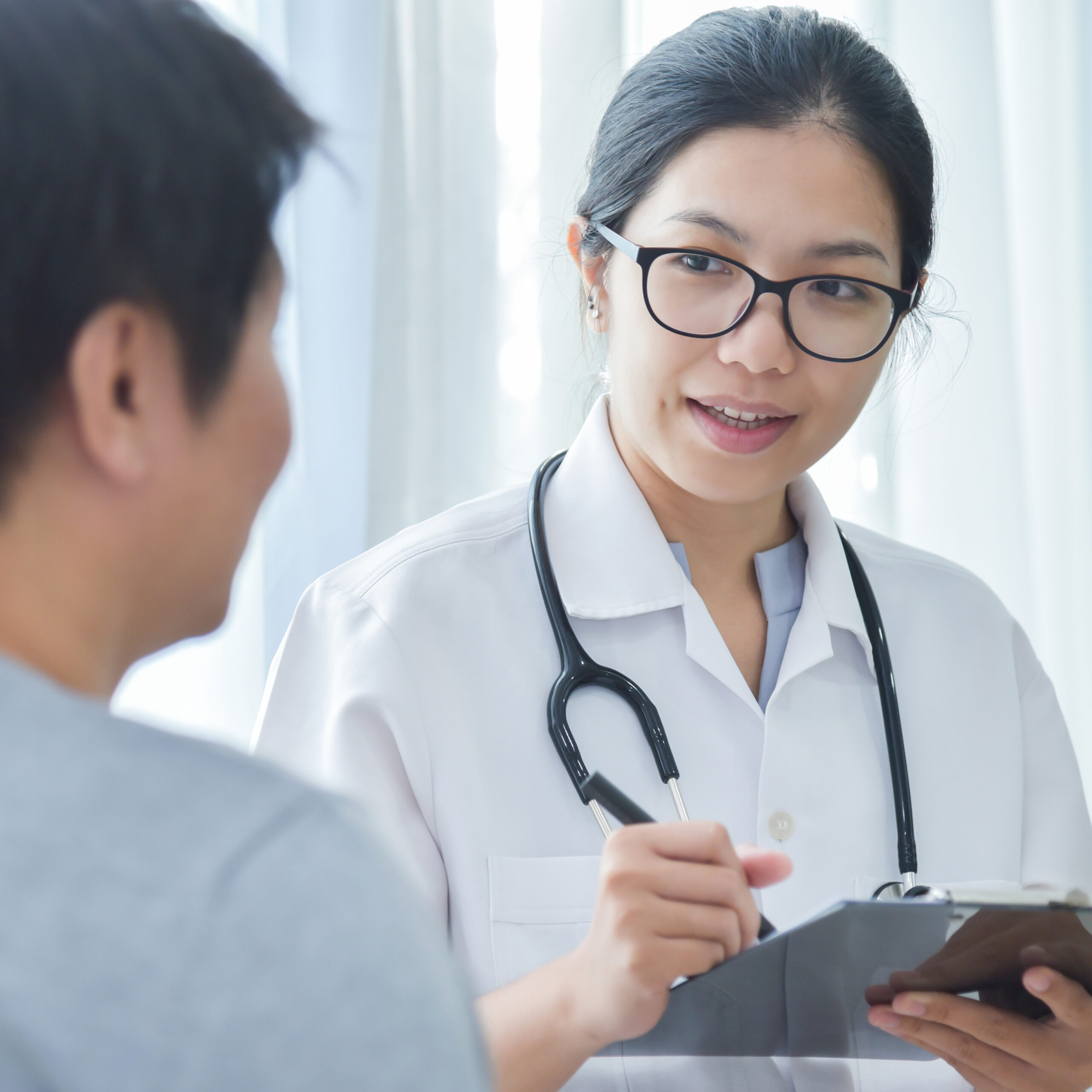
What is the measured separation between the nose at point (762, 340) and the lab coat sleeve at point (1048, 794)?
0.45 m

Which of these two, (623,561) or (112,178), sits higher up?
(112,178)

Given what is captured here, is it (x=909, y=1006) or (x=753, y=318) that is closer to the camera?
(x=909, y=1006)

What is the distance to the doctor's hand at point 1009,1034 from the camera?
2.64 feet

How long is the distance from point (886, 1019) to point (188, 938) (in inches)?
24.1

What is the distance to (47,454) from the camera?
1.37 feet

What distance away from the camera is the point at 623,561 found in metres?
1.06

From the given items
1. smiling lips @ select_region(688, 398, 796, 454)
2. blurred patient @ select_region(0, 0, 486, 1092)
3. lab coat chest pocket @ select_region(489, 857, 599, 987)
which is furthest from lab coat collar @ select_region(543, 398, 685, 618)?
blurred patient @ select_region(0, 0, 486, 1092)

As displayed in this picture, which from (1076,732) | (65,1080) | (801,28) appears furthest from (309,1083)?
(1076,732)

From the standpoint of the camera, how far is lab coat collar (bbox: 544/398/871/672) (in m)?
1.04

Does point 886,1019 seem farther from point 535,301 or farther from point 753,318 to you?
point 535,301

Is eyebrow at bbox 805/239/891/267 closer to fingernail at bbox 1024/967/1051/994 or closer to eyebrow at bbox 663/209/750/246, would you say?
eyebrow at bbox 663/209/750/246

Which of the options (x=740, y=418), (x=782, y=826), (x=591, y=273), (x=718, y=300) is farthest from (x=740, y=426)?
(x=782, y=826)

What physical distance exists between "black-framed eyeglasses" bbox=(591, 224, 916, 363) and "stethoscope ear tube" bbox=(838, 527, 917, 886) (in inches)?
9.8

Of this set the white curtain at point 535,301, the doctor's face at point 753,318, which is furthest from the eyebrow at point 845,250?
the white curtain at point 535,301
